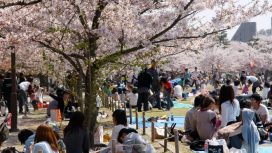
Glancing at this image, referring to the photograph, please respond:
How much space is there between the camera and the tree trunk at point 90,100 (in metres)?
11.0

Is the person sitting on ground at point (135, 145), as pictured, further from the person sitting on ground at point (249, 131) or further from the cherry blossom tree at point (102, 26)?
the cherry blossom tree at point (102, 26)

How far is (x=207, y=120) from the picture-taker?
33.0ft

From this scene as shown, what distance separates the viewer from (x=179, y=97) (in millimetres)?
26219

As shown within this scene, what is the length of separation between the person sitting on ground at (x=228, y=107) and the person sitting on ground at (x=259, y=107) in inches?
40.8

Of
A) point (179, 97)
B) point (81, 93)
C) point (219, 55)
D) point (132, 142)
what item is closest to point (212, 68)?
point (219, 55)

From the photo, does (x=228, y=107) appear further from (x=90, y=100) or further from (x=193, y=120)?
(x=90, y=100)

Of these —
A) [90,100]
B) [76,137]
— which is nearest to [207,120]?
[90,100]

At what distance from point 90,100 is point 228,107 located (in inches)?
113

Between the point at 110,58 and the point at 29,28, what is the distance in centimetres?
177

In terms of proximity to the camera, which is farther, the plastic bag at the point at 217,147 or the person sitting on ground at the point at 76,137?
the person sitting on ground at the point at 76,137

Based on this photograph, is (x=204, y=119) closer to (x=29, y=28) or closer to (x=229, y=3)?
(x=229, y=3)

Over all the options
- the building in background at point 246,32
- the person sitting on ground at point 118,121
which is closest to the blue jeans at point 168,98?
the person sitting on ground at point 118,121

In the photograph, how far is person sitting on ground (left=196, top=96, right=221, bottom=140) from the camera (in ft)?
32.9

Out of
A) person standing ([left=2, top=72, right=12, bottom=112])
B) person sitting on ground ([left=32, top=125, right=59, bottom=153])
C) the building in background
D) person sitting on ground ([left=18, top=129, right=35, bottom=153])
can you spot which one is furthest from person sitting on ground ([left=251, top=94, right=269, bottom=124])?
the building in background
